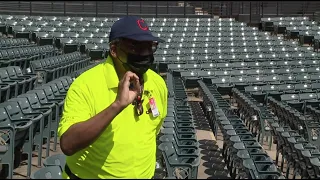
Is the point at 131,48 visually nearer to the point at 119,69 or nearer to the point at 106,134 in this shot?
the point at 119,69

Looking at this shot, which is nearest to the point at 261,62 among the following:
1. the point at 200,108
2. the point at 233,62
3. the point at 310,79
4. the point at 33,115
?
the point at 233,62

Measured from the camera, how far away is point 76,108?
6.77 feet

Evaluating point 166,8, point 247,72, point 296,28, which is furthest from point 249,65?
point 166,8

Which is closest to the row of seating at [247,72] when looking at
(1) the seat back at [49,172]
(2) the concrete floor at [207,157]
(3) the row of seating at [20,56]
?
(2) the concrete floor at [207,157]

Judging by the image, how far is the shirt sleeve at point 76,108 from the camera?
2029 millimetres

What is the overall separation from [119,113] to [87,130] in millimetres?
177

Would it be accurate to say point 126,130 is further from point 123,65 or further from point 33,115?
point 33,115

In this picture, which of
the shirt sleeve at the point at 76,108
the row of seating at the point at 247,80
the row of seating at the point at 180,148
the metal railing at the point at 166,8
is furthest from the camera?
the metal railing at the point at 166,8

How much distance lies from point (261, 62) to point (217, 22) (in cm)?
731

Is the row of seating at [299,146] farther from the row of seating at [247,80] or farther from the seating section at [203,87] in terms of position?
the row of seating at [247,80]

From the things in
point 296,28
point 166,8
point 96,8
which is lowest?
point 296,28

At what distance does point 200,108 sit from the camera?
1202 centimetres

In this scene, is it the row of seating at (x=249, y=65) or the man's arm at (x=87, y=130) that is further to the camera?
the row of seating at (x=249, y=65)

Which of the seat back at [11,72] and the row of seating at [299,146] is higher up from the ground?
the seat back at [11,72]
